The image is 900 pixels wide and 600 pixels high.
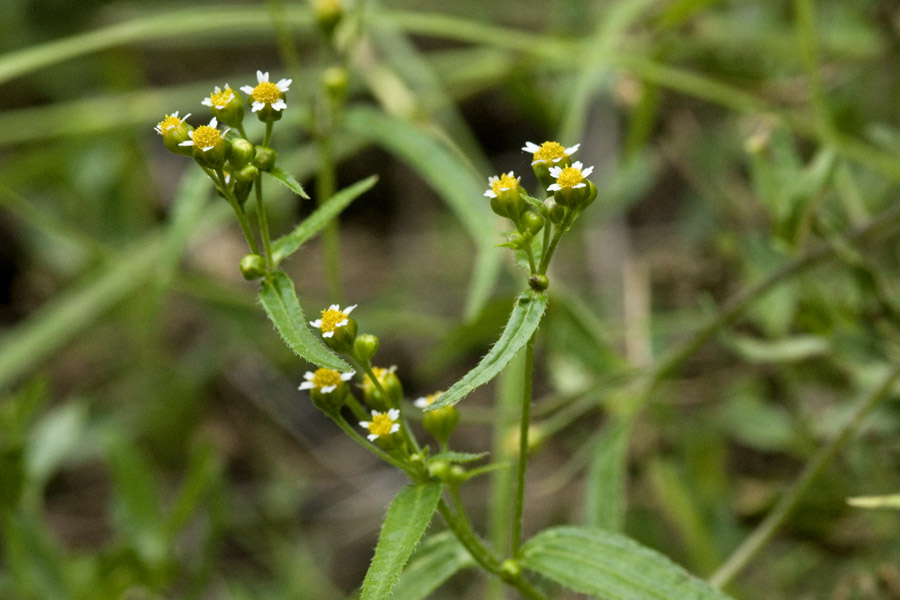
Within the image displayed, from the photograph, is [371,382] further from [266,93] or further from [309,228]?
→ [266,93]

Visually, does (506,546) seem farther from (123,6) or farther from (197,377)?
(123,6)

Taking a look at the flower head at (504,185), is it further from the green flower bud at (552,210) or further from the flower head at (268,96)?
the flower head at (268,96)

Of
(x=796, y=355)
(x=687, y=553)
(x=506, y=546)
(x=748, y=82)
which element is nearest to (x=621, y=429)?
(x=506, y=546)

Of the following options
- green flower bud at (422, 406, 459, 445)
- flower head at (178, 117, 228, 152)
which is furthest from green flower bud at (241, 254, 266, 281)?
green flower bud at (422, 406, 459, 445)

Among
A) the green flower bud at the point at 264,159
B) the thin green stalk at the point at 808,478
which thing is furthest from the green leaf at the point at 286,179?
the thin green stalk at the point at 808,478

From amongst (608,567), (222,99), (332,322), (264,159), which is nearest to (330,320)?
(332,322)

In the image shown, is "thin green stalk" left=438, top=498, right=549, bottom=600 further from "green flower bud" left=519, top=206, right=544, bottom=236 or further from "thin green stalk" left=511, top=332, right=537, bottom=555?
"green flower bud" left=519, top=206, right=544, bottom=236
